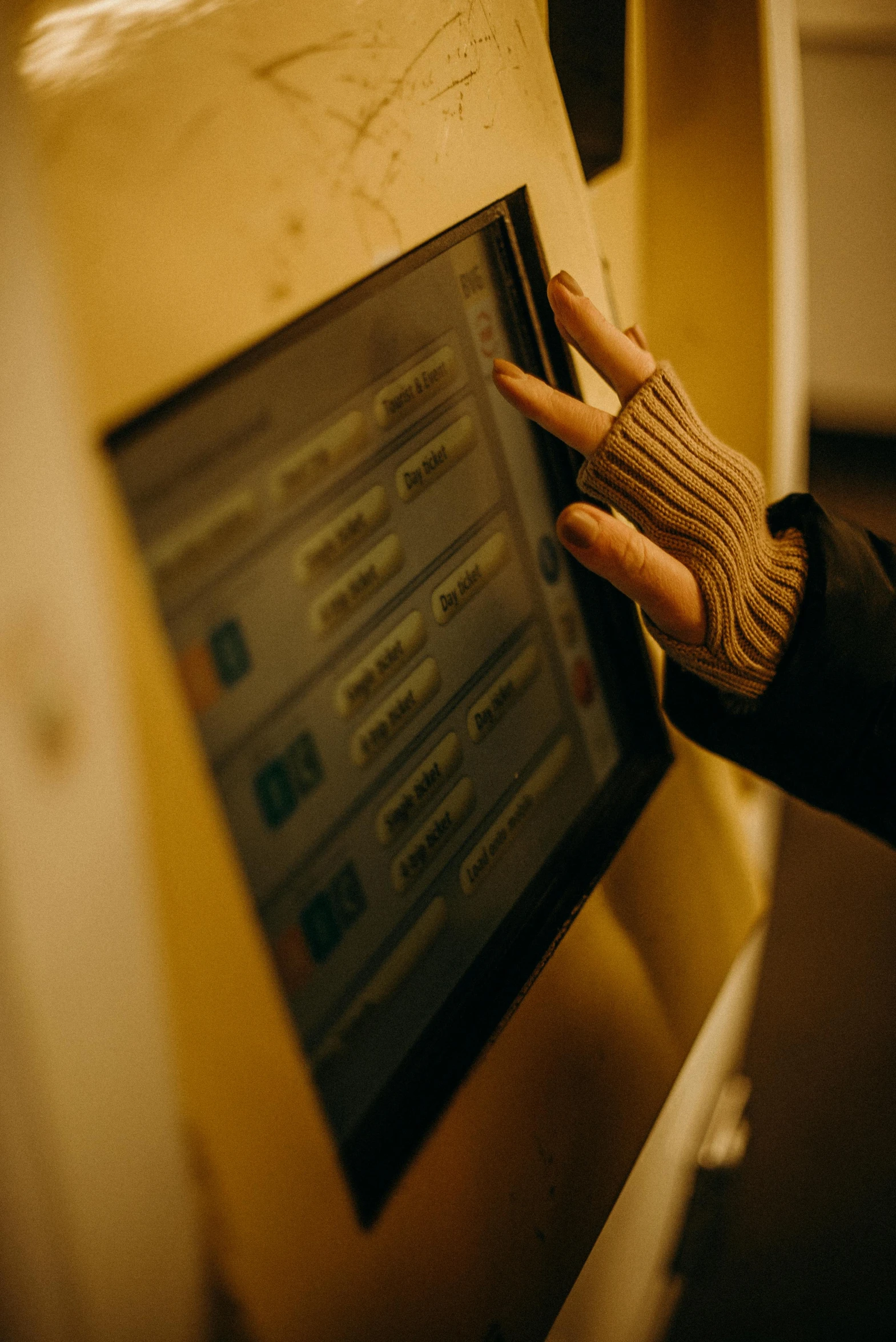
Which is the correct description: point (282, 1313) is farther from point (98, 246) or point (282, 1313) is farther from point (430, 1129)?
point (98, 246)

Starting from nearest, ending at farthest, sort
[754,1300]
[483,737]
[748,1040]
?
1. [483,737]
2. [754,1300]
3. [748,1040]

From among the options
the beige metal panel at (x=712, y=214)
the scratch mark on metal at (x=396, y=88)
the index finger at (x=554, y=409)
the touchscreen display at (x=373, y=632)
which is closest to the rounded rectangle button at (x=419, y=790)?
the touchscreen display at (x=373, y=632)

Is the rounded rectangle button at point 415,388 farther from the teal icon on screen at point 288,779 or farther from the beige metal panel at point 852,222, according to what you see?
the beige metal panel at point 852,222

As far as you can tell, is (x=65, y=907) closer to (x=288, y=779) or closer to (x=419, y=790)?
(x=288, y=779)

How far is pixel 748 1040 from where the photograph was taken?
1668mm

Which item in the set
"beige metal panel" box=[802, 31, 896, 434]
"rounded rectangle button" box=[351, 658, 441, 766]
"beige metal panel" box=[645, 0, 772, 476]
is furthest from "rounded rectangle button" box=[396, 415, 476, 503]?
"beige metal panel" box=[802, 31, 896, 434]

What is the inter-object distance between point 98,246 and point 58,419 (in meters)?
0.09

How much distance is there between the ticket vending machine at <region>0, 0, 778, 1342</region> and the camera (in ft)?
1.12

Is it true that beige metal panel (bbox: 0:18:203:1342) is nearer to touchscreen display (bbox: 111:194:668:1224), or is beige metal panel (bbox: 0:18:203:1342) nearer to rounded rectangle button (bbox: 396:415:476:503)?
touchscreen display (bbox: 111:194:668:1224)

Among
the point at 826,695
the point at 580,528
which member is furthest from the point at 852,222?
the point at 580,528

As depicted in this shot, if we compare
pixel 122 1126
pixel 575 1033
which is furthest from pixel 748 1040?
pixel 122 1126

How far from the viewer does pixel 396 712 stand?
1.78ft

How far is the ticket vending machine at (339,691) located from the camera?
343mm

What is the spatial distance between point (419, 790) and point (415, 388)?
0.24 metres
